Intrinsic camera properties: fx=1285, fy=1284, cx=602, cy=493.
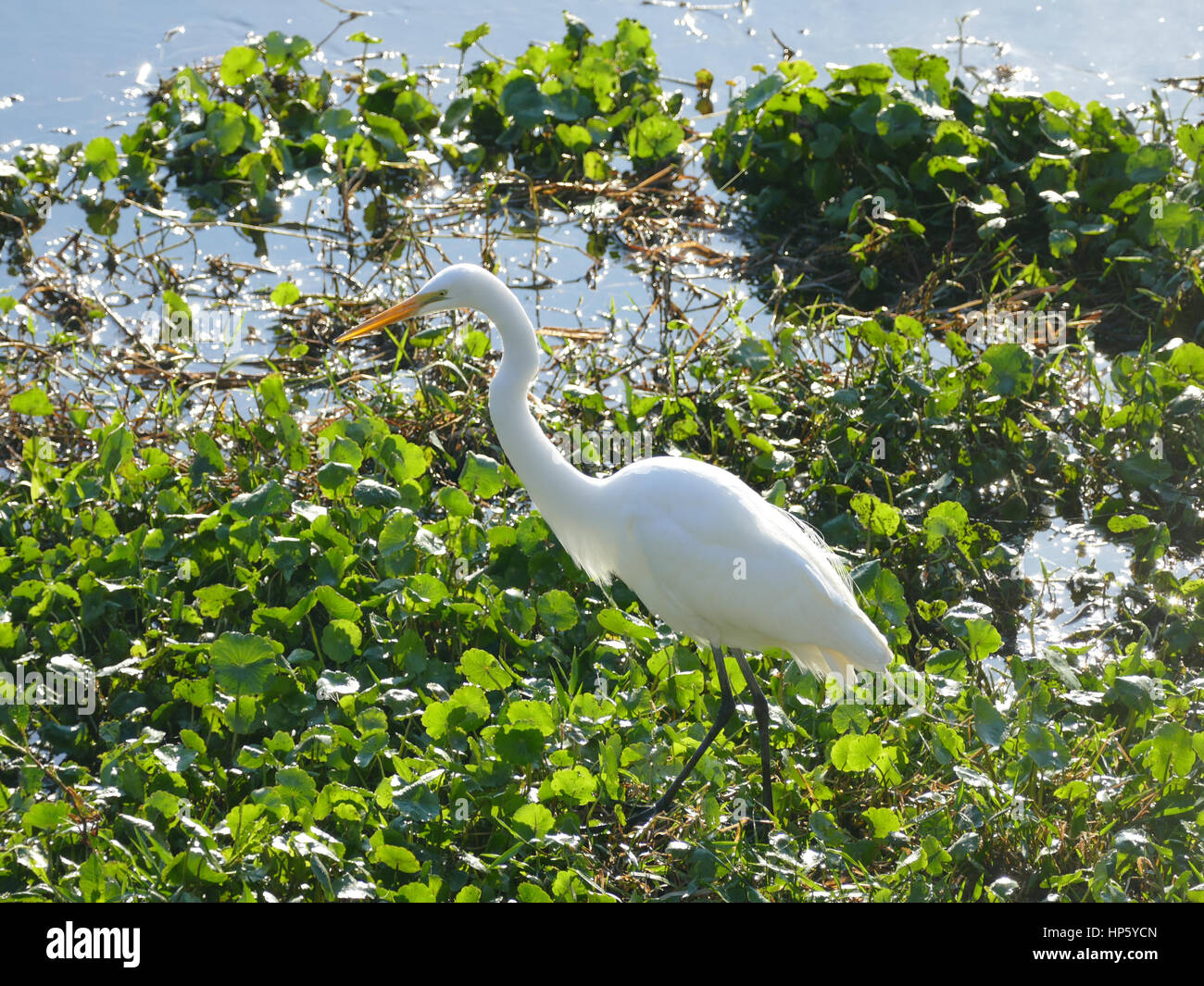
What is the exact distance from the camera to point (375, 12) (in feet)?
26.2

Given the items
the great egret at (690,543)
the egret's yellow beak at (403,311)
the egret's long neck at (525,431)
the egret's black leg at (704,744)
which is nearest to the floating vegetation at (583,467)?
the egret's black leg at (704,744)

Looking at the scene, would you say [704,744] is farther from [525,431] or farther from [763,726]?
[525,431]

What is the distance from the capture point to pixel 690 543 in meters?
3.35

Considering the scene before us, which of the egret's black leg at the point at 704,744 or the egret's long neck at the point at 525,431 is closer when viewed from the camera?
the egret's black leg at the point at 704,744

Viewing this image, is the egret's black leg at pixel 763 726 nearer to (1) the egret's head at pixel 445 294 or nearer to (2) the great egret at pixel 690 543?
(2) the great egret at pixel 690 543

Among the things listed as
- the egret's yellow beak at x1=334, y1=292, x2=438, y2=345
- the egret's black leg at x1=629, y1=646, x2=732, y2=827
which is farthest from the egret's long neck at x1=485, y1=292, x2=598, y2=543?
the egret's black leg at x1=629, y1=646, x2=732, y2=827

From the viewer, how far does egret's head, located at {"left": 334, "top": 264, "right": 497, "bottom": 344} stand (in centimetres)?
339

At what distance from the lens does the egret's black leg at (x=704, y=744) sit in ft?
10.9

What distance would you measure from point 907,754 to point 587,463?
173cm

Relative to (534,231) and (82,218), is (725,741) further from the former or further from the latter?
(82,218)

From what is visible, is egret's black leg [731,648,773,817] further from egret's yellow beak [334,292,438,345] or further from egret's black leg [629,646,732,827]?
egret's yellow beak [334,292,438,345]

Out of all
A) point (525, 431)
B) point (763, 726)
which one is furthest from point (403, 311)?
point (763, 726)
